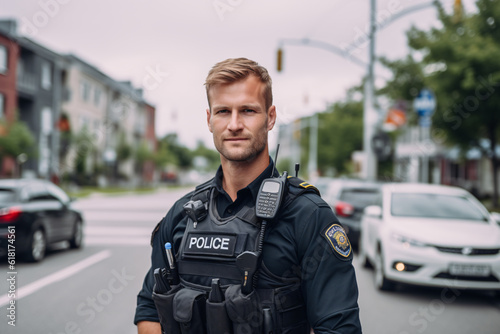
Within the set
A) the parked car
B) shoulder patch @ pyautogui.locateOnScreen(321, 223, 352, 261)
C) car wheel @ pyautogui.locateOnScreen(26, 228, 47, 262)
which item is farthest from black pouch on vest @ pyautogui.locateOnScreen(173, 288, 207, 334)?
the parked car

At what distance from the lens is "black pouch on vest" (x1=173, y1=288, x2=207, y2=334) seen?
2047 millimetres

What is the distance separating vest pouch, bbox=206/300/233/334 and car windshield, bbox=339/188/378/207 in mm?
9677

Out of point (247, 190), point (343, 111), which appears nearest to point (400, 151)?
point (343, 111)

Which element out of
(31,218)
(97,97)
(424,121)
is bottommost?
(31,218)

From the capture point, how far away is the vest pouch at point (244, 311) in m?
1.97

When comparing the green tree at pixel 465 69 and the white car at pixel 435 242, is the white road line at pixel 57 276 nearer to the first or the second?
the white car at pixel 435 242

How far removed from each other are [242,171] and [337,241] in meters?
0.51

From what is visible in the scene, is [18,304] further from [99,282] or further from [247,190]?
[247,190]

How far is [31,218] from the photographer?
366 inches

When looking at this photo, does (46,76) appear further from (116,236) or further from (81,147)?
(116,236)

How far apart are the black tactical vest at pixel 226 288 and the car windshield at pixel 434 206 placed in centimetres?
634

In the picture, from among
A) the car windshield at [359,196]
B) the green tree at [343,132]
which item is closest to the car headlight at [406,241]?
the car windshield at [359,196]

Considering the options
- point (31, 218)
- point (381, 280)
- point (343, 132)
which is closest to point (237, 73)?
point (381, 280)

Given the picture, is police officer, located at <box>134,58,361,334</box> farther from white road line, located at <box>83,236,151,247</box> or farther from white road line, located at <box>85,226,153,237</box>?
white road line, located at <box>85,226,153,237</box>
